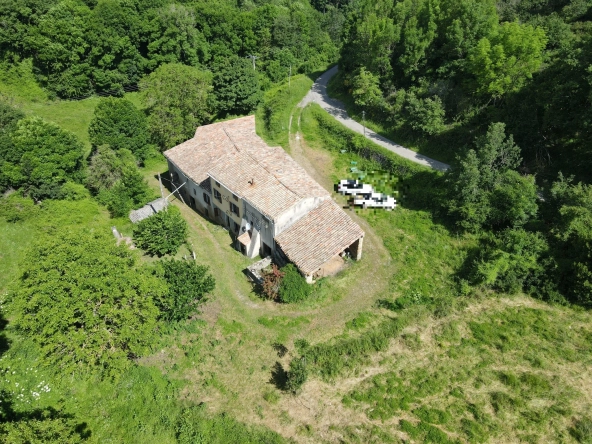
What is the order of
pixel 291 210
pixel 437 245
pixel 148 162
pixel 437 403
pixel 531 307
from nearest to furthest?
pixel 437 403 < pixel 531 307 < pixel 291 210 < pixel 437 245 < pixel 148 162

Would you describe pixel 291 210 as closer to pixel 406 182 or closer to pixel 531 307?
pixel 406 182

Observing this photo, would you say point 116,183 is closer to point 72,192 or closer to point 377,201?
point 72,192

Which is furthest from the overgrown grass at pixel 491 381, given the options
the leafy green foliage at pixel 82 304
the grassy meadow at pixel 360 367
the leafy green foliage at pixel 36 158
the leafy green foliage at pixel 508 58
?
the leafy green foliage at pixel 36 158

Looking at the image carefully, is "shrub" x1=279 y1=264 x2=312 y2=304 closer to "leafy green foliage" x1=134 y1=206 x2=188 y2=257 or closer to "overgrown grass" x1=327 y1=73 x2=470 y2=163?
"leafy green foliage" x1=134 y1=206 x2=188 y2=257

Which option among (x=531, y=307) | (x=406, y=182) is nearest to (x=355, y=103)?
(x=406, y=182)

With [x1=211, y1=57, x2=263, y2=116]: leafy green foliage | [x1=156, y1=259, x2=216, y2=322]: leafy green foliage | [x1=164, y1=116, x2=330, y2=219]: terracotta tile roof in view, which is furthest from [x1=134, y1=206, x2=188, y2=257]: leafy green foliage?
[x1=211, y1=57, x2=263, y2=116]: leafy green foliage

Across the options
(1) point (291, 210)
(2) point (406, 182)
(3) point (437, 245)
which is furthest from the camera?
(2) point (406, 182)
